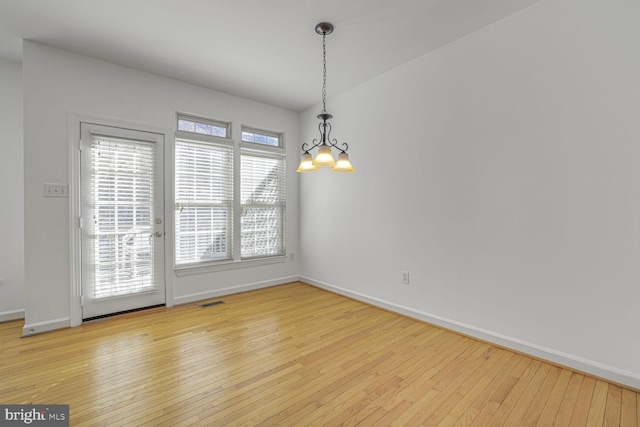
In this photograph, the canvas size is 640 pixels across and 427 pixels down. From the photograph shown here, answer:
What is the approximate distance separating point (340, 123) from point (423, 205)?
179 cm

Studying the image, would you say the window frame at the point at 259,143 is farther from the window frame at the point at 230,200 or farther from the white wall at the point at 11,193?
the white wall at the point at 11,193

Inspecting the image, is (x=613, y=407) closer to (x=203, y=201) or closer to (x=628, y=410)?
(x=628, y=410)

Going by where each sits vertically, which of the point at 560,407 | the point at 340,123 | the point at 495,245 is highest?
the point at 340,123

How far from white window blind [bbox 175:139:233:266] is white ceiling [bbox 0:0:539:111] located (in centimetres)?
102

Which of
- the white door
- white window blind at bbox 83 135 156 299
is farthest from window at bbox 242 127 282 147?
white window blind at bbox 83 135 156 299

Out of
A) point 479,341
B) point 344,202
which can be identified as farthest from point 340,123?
point 479,341

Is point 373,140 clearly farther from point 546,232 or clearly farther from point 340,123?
point 546,232

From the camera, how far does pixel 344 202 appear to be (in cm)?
411

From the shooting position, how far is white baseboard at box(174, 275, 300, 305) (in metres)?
3.79

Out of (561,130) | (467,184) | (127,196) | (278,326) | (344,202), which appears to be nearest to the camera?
→ (561,130)

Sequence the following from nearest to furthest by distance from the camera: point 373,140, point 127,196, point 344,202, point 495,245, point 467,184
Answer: point 495,245
point 467,184
point 127,196
point 373,140
point 344,202

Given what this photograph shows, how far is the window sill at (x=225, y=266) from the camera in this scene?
3.78m

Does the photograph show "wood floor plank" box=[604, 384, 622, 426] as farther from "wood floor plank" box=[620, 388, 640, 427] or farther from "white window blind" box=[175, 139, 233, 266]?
"white window blind" box=[175, 139, 233, 266]

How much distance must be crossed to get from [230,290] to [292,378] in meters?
2.37
